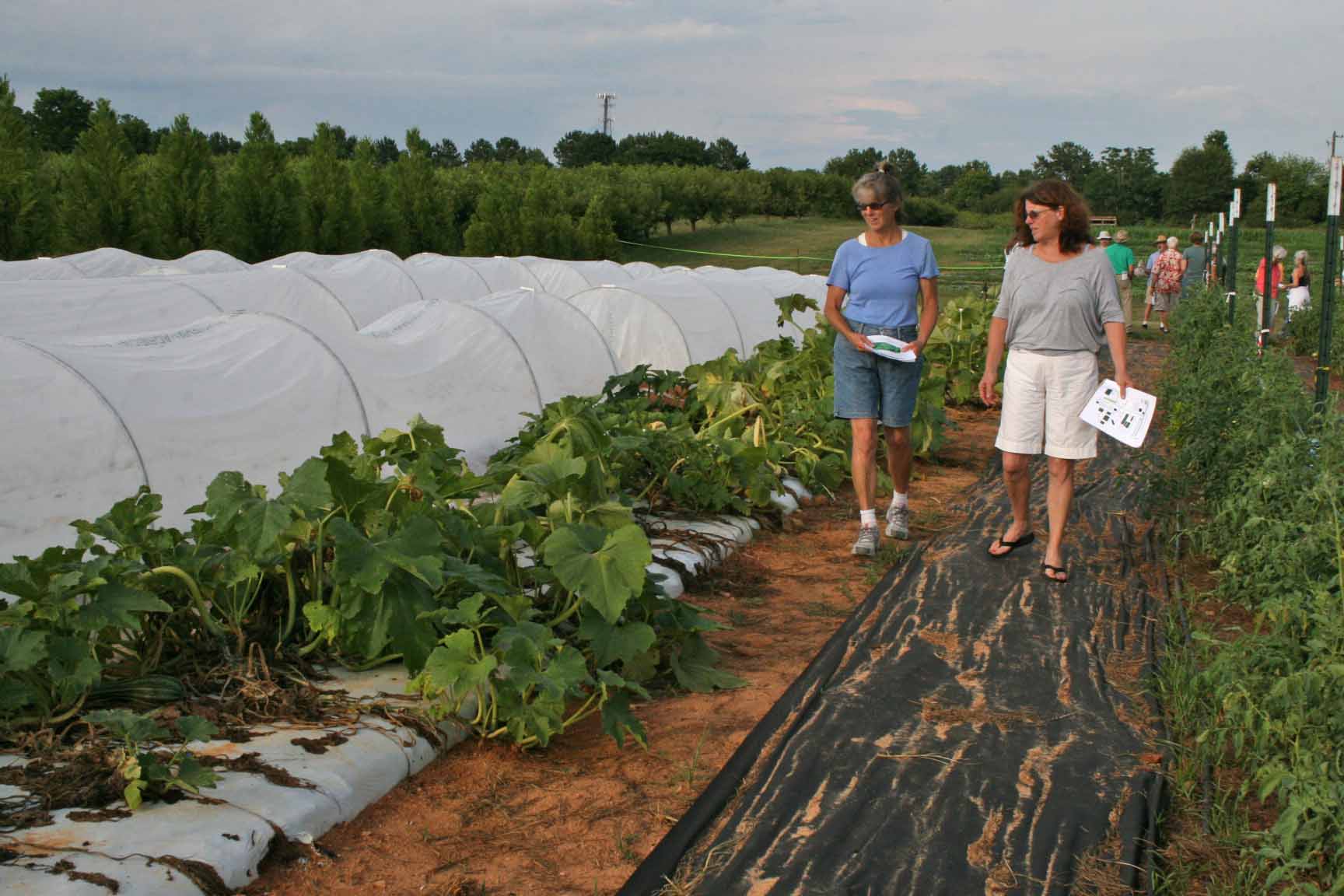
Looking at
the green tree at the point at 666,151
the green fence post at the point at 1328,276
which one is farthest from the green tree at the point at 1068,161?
the green fence post at the point at 1328,276

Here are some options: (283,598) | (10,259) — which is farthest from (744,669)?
(10,259)

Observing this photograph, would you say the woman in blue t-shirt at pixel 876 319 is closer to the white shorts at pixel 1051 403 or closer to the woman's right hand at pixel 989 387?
the woman's right hand at pixel 989 387

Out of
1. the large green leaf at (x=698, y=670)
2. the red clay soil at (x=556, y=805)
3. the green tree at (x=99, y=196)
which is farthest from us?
the green tree at (x=99, y=196)

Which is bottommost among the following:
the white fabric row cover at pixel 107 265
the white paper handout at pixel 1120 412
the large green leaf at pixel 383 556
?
the large green leaf at pixel 383 556

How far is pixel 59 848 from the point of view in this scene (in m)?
2.32

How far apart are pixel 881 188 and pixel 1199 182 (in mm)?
61704

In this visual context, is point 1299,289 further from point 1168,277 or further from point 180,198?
point 180,198

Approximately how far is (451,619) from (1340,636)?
2191 millimetres

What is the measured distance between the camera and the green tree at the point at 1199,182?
5562 cm

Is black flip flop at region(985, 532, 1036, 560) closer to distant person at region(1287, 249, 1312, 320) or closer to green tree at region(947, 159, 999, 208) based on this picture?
distant person at region(1287, 249, 1312, 320)

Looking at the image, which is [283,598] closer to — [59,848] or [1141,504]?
[59,848]

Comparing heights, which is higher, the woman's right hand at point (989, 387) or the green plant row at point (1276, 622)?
the woman's right hand at point (989, 387)

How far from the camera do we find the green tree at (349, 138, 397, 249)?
2097 centimetres

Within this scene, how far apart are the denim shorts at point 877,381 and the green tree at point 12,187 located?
14103mm
